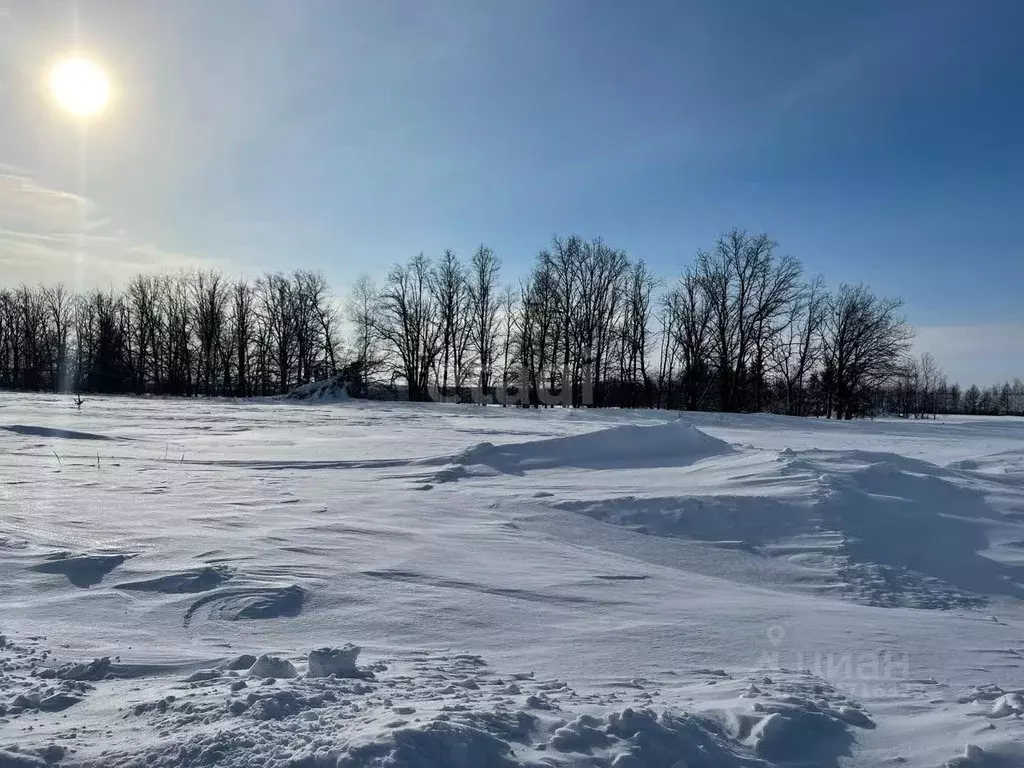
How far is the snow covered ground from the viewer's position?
2.53 meters

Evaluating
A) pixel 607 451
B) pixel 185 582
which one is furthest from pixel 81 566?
pixel 607 451

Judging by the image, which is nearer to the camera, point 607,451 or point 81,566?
point 81,566

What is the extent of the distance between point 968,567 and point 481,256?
3752 centimetres

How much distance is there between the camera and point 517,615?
418 centimetres

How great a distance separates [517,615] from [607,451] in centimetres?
691

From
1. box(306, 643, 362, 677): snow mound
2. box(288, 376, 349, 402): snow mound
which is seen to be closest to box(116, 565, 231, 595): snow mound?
box(306, 643, 362, 677): snow mound

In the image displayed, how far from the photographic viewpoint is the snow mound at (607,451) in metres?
10.2

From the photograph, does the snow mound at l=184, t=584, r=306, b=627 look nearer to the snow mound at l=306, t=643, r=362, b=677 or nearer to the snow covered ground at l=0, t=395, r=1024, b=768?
the snow covered ground at l=0, t=395, r=1024, b=768

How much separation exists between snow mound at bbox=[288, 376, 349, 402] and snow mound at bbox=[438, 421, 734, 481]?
20.8 m

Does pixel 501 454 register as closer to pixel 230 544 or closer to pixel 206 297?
pixel 230 544

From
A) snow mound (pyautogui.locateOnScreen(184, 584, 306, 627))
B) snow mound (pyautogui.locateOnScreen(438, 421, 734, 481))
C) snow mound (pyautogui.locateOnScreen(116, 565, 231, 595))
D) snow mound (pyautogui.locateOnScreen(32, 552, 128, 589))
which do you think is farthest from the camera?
snow mound (pyautogui.locateOnScreen(438, 421, 734, 481))

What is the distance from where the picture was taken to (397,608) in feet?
13.7

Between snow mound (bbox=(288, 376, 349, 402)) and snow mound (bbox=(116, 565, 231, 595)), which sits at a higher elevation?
snow mound (bbox=(288, 376, 349, 402))

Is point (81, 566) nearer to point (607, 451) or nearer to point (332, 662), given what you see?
point (332, 662)
